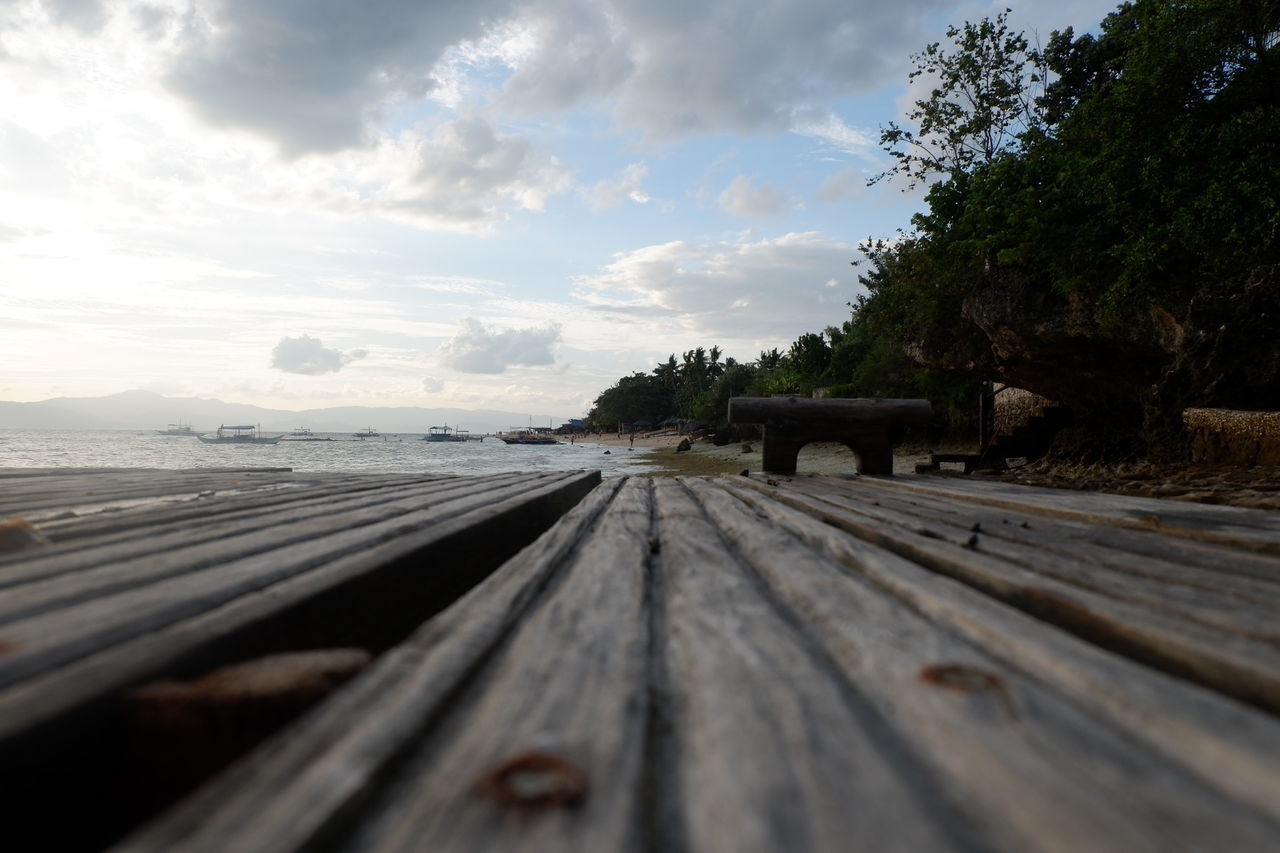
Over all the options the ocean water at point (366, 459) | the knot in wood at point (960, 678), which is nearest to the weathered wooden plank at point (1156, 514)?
the knot in wood at point (960, 678)

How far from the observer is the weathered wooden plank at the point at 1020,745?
583mm

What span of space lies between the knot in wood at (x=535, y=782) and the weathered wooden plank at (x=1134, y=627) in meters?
0.98

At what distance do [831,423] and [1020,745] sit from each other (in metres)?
5.69

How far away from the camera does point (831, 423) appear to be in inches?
244

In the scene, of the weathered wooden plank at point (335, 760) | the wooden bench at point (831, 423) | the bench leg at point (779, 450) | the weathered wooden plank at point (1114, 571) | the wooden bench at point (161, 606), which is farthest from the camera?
the bench leg at point (779, 450)

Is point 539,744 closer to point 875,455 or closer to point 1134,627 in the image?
point 1134,627

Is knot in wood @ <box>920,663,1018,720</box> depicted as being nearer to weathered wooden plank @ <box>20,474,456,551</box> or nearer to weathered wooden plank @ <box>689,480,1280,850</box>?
weathered wooden plank @ <box>689,480,1280,850</box>

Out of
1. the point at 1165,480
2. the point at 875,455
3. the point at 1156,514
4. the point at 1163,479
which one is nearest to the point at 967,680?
the point at 1156,514

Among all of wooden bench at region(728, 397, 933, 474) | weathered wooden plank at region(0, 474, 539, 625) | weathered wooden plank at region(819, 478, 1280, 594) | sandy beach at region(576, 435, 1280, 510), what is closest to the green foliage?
sandy beach at region(576, 435, 1280, 510)

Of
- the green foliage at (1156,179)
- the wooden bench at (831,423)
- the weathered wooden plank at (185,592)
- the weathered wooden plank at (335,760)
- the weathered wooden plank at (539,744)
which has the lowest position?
the weathered wooden plank at (539,744)

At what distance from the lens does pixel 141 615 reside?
1163mm

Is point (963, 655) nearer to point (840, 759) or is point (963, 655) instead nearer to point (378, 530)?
point (840, 759)

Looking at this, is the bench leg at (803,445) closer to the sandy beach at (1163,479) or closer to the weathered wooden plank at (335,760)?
the sandy beach at (1163,479)

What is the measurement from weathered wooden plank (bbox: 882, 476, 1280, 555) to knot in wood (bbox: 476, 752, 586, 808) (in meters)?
2.45
